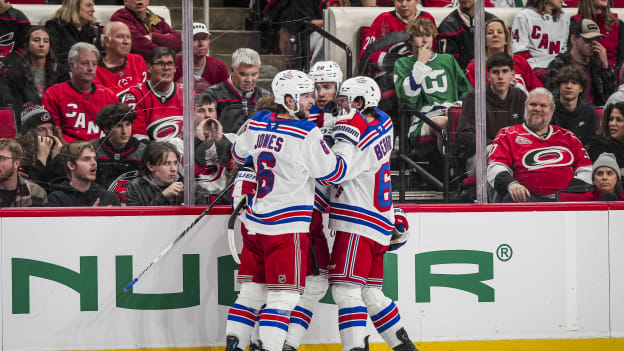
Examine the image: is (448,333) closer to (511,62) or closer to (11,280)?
→ (511,62)

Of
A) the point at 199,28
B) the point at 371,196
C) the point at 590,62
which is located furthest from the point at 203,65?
the point at 590,62

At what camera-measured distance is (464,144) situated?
4.22 m

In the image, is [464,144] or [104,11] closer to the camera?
[104,11]

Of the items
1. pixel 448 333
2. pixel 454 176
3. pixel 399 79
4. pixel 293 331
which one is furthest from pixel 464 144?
pixel 293 331

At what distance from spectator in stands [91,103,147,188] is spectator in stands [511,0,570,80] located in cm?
197

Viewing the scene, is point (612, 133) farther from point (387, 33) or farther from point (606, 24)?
point (387, 33)

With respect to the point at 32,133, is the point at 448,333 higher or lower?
lower

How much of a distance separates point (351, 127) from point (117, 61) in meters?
1.16

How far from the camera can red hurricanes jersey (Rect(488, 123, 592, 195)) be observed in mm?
4258

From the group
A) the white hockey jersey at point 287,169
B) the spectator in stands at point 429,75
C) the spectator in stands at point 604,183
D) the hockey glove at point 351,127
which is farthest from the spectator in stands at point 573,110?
the white hockey jersey at point 287,169

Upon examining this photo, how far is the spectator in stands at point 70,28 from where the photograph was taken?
12.8 feet

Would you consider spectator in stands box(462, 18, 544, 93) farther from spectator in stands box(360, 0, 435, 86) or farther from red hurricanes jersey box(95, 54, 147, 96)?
red hurricanes jersey box(95, 54, 147, 96)

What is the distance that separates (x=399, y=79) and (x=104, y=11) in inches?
57.3

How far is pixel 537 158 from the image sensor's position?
4.29m
